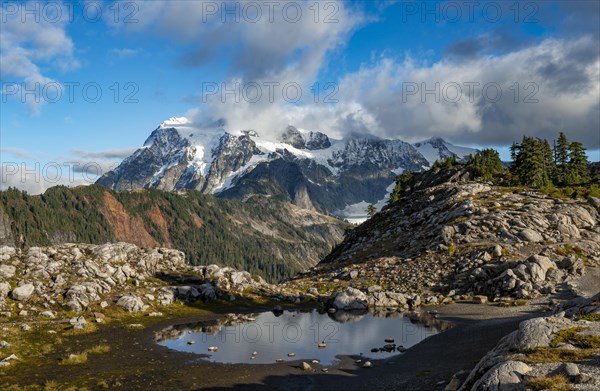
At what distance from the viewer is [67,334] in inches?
2191

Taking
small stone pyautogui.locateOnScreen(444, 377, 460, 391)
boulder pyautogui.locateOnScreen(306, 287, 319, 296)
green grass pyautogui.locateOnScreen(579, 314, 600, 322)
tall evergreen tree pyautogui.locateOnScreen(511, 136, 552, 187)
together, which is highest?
tall evergreen tree pyautogui.locateOnScreen(511, 136, 552, 187)

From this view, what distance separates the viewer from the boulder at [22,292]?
64688 millimetres

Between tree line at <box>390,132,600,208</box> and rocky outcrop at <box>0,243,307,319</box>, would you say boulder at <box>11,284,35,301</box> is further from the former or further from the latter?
tree line at <box>390,132,600,208</box>

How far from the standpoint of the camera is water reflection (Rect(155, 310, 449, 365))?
4890 cm

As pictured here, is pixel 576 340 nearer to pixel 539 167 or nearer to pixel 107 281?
pixel 107 281

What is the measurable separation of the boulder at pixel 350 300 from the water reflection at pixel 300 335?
2361 millimetres

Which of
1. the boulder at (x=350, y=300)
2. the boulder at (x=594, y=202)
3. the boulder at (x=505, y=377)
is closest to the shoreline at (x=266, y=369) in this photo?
the boulder at (x=505, y=377)

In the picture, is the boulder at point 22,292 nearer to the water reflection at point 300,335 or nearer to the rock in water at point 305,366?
the water reflection at point 300,335

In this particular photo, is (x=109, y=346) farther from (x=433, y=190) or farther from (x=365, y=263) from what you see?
(x=433, y=190)

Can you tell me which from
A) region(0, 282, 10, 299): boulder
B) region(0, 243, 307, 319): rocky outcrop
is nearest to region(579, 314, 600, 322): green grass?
region(0, 243, 307, 319): rocky outcrop

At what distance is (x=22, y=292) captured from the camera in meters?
65.1

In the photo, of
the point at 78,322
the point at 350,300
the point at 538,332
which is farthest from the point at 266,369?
the point at 350,300

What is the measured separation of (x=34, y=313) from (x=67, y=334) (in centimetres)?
1098

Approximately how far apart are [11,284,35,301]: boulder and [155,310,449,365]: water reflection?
852 inches
